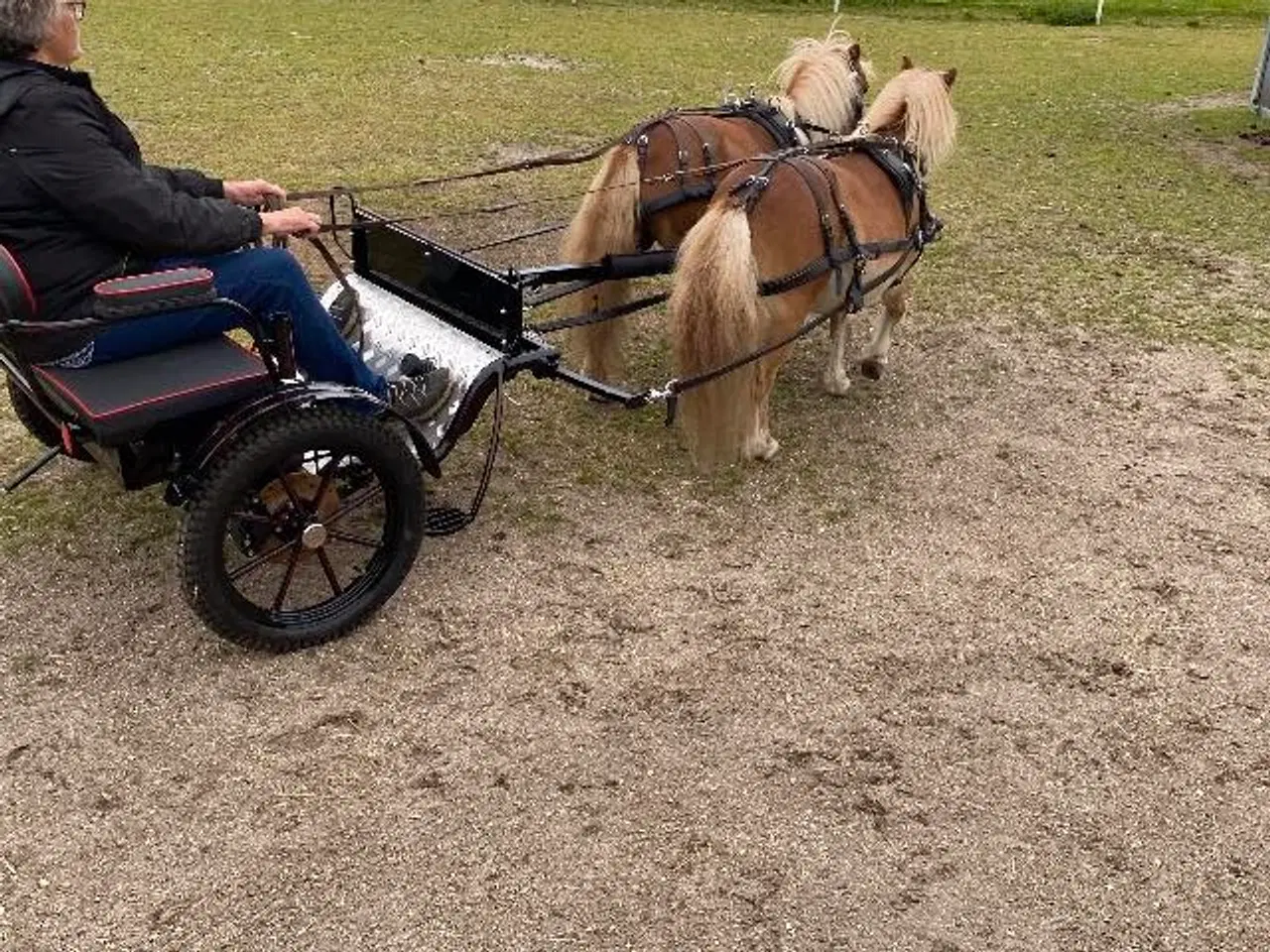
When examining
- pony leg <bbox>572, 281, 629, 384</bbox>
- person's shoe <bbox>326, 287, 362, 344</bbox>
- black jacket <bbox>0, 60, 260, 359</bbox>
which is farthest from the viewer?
pony leg <bbox>572, 281, 629, 384</bbox>

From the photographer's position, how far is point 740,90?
1280cm

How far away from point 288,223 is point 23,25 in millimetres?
866

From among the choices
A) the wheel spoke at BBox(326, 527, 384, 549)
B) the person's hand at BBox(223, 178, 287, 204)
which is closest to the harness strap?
the person's hand at BBox(223, 178, 287, 204)

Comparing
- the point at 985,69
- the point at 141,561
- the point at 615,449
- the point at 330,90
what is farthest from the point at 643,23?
the point at 141,561

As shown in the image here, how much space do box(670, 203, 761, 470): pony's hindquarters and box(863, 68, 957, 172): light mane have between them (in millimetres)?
1690

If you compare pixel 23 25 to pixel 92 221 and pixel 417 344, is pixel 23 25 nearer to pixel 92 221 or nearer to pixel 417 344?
pixel 92 221

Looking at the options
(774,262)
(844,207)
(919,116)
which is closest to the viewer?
(774,262)

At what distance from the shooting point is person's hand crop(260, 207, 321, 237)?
349 centimetres

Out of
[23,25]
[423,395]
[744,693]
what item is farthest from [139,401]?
[744,693]

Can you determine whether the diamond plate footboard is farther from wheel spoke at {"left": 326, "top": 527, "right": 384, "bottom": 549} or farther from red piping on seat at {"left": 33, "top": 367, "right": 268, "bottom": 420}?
red piping on seat at {"left": 33, "top": 367, "right": 268, "bottom": 420}

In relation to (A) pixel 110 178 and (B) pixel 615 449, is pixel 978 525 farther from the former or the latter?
(A) pixel 110 178

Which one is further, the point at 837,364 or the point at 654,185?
the point at 837,364

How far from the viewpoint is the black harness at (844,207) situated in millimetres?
4590

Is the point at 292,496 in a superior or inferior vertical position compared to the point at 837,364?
superior
